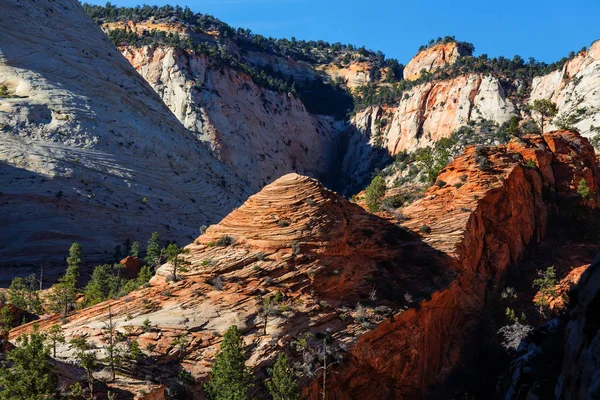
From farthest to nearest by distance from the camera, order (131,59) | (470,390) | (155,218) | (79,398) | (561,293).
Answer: (131,59), (155,218), (561,293), (470,390), (79,398)

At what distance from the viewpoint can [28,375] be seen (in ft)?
69.4

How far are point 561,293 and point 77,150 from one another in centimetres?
4849

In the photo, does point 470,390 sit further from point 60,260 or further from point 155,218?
point 155,218

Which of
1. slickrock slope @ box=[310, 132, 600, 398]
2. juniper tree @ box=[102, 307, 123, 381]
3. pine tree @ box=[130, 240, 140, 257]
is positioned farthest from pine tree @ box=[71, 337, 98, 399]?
pine tree @ box=[130, 240, 140, 257]

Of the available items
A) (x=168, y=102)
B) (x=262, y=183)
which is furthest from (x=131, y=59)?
(x=262, y=183)

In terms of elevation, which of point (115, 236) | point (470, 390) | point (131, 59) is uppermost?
point (131, 59)

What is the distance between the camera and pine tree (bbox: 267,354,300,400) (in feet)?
82.4

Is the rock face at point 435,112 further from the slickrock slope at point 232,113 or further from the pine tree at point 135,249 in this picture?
the pine tree at point 135,249

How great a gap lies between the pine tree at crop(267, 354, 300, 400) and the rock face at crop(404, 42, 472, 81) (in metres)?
108

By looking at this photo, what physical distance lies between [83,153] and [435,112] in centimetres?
5368

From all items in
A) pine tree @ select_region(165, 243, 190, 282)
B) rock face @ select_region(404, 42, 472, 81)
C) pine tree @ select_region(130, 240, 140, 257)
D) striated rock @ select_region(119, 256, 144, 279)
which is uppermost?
rock face @ select_region(404, 42, 472, 81)

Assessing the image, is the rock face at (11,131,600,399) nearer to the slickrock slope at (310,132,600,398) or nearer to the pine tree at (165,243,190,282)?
the slickrock slope at (310,132,600,398)

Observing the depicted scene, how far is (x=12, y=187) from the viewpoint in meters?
59.1

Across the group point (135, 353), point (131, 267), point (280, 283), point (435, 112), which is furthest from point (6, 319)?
point (435, 112)
